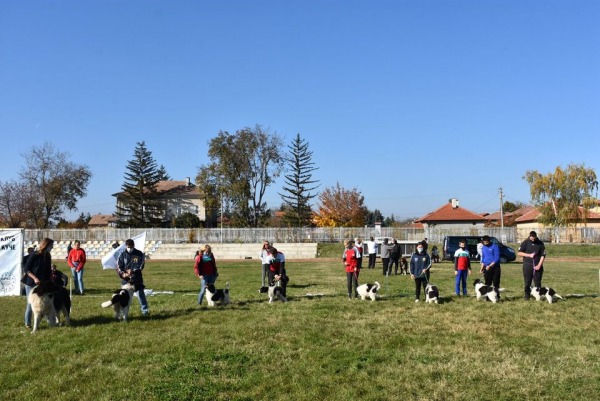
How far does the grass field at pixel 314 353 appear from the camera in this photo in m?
5.76

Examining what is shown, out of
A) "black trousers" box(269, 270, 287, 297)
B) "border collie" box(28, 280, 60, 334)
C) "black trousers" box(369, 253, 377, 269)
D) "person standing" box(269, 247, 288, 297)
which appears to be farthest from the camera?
"black trousers" box(369, 253, 377, 269)

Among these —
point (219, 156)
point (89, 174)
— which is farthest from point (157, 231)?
point (89, 174)

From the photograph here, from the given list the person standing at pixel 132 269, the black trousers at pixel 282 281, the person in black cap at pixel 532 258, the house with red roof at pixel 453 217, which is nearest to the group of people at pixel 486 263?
the person in black cap at pixel 532 258

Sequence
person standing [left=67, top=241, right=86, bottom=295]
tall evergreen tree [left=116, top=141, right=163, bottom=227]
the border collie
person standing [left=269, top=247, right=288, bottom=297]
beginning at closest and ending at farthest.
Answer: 1. the border collie
2. person standing [left=269, top=247, right=288, bottom=297]
3. person standing [left=67, top=241, right=86, bottom=295]
4. tall evergreen tree [left=116, top=141, right=163, bottom=227]

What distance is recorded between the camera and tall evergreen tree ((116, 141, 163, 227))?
67000 mm

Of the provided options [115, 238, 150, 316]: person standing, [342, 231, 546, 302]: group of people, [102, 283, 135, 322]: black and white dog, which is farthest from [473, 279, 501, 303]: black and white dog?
[102, 283, 135, 322]: black and white dog

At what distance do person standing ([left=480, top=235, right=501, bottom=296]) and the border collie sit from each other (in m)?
10.2

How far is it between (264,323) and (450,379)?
4286mm

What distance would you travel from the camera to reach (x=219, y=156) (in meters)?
59.2

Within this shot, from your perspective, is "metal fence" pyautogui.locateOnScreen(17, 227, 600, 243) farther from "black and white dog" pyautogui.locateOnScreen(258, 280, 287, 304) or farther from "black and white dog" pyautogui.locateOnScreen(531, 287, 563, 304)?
"black and white dog" pyautogui.locateOnScreen(258, 280, 287, 304)

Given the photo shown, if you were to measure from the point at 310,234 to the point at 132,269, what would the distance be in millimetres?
35834

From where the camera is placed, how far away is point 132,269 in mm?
10359

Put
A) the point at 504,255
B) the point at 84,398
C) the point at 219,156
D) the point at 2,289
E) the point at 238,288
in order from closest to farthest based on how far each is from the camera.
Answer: the point at 84,398 → the point at 2,289 → the point at 238,288 → the point at 504,255 → the point at 219,156

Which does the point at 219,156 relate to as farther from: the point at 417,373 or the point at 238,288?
the point at 417,373
